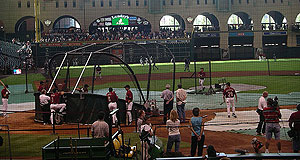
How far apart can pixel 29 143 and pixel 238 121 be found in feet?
30.1

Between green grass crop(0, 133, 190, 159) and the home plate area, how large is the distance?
122 inches

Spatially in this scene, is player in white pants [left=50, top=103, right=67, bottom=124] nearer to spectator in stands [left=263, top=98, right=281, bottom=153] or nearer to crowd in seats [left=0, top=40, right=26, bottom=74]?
spectator in stands [left=263, top=98, right=281, bottom=153]

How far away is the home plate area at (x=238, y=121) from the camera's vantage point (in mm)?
17172

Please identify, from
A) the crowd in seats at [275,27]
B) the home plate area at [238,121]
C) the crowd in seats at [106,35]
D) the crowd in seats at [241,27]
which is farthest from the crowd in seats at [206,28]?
the home plate area at [238,121]

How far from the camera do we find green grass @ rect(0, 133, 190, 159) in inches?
528

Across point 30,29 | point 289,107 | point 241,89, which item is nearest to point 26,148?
point 289,107

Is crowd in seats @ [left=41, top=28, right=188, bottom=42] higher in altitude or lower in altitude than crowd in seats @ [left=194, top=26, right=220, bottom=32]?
lower

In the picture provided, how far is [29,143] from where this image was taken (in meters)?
15.3

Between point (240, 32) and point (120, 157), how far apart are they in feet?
213

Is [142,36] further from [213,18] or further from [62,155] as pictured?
[62,155]

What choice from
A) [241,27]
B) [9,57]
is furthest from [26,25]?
[241,27]

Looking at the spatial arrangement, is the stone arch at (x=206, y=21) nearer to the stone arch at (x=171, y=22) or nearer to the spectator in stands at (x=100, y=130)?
the stone arch at (x=171, y=22)

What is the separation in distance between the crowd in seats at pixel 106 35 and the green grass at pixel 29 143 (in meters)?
46.0

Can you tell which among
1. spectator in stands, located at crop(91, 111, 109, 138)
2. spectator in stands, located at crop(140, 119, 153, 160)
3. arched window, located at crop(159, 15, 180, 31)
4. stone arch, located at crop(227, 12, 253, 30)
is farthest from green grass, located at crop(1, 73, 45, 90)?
stone arch, located at crop(227, 12, 253, 30)
